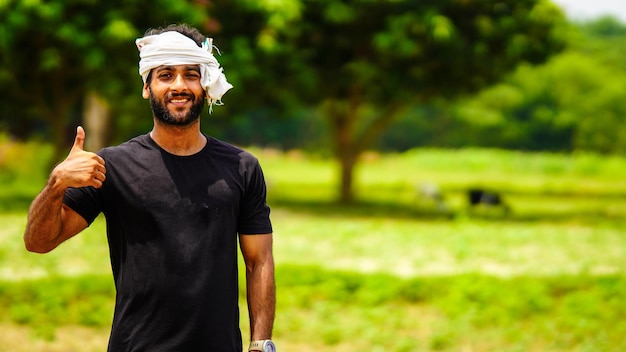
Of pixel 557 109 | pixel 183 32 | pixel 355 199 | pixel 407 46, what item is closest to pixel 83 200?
pixel 183 32

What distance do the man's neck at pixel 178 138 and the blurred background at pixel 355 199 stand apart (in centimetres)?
536

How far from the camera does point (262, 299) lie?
3.59m

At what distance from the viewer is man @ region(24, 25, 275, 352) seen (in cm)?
327

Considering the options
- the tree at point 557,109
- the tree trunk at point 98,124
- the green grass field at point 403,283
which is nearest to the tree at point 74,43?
the tree trunk at point 98,124

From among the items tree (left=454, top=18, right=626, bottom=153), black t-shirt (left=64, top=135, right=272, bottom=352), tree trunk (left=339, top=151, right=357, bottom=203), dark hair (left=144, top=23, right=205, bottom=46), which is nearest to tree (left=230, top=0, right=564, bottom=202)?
tree trunk (left=339, top=151, right=357, bottom=203)

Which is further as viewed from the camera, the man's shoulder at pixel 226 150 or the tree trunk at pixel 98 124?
the tree trunk at pixel 98 124

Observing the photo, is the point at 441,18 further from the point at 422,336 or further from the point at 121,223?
the point at 121,223

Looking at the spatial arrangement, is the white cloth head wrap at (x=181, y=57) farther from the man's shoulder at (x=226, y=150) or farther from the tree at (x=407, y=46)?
the tree at (x=407, y=46)

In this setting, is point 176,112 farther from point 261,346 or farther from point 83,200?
point 261,346

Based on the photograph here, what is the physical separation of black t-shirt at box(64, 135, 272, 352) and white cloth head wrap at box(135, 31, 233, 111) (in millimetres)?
274

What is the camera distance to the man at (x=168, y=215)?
10.7ft

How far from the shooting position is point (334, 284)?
1050 cm

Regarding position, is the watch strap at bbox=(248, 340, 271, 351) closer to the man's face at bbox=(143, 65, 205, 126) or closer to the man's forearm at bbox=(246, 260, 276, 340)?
the man's forearm at bbox=(246, 260, 276, 340)

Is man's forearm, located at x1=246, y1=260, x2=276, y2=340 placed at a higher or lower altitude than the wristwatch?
higher
